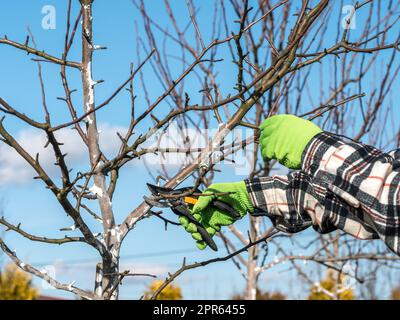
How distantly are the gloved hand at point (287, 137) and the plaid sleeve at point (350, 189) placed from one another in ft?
0.16

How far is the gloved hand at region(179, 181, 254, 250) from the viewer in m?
2.31

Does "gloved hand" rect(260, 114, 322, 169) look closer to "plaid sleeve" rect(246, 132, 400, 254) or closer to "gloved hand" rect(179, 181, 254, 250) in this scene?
"plaid sleeve" rect(246, 132, 400, 254)

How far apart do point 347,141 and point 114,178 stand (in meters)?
1.10

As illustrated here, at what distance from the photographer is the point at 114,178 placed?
8.54ft

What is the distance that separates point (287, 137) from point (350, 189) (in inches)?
11.7

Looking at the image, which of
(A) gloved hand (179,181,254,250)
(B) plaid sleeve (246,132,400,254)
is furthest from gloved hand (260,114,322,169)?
(A) gloved hand (179,181,254,250)

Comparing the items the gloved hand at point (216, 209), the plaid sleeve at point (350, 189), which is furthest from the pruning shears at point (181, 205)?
the plaid sleeve at point (350, 189)

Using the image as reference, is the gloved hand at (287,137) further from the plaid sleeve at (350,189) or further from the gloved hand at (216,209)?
the gloved hand at (216,209)

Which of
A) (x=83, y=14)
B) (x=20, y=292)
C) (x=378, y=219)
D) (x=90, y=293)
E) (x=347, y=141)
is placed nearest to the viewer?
(x=378, y=219)

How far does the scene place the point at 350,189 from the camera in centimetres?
179

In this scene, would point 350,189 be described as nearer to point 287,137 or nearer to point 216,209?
point 287,137

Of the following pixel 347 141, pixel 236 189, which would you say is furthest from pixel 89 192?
pixel 347 141

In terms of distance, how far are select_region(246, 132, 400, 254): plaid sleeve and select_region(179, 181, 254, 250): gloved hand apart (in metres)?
0.23
